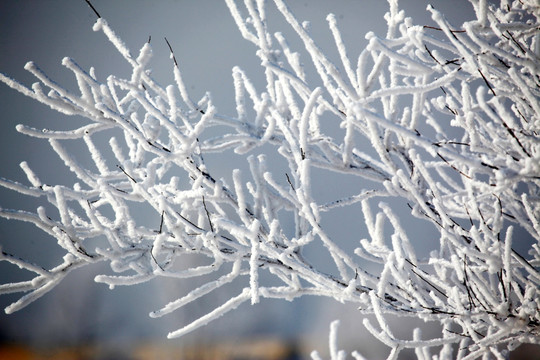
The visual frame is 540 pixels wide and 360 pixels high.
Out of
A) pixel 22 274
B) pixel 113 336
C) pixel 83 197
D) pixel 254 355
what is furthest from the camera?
pixel 22 274

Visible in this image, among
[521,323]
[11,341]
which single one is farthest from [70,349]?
[521,323]

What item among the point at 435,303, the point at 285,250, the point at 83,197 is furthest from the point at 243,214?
the point at 435,303

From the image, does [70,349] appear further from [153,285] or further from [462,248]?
[462,248]

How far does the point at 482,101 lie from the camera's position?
1687mm

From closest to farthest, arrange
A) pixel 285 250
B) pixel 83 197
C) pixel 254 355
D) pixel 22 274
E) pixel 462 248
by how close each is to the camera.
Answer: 1. pixel 462 248
2. pixel 285 250
3. pixel 83 197
4. pixel 254 355
5. pixel 22 274

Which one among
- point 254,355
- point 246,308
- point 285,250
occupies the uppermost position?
point 285,250

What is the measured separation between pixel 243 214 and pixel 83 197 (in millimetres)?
907

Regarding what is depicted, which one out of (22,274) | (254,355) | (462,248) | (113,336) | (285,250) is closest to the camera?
(462,248)

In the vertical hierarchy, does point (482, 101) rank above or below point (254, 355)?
above

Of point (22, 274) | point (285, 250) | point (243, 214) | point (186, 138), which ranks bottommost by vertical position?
point (285, 250)

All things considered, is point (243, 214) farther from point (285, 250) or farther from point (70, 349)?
point (70, 349)

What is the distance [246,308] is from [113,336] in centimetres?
546

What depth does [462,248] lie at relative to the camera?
165 cm

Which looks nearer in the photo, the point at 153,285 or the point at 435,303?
the point at 435,303
